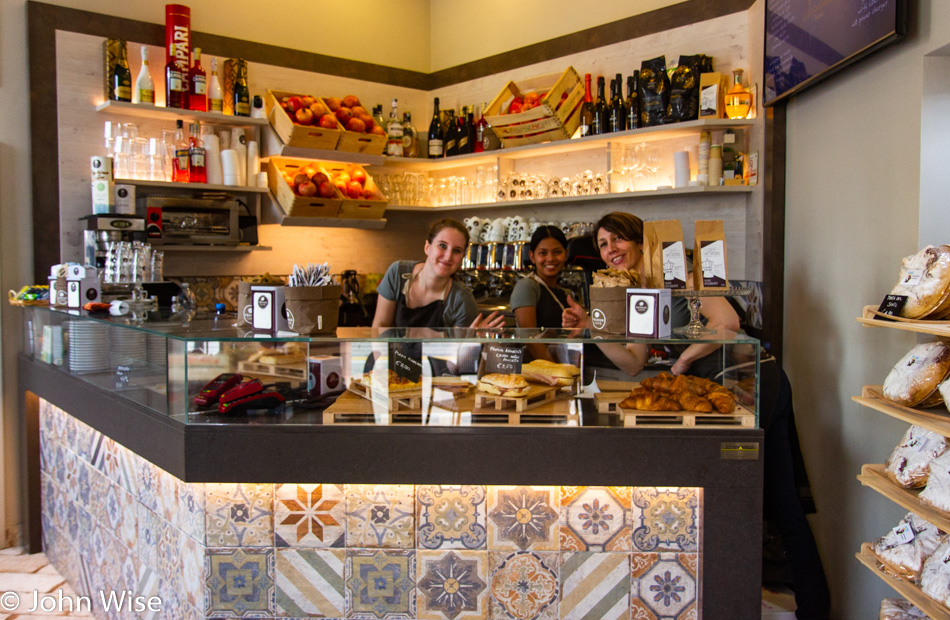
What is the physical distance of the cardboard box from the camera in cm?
214

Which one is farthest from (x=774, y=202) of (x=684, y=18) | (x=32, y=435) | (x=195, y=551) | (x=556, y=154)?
(x=32, y=435)

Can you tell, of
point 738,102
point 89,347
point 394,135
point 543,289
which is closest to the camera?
point 89,347

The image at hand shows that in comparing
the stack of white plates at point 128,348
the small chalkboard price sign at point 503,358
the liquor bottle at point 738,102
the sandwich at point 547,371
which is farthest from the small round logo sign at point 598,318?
the liquor bottle at point 738,102

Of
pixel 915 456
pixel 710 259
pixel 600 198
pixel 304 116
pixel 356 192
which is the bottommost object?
pixel 915 456

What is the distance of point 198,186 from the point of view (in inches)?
177

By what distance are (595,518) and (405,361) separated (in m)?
0.71

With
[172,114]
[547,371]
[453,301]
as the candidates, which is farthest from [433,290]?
[172,114]

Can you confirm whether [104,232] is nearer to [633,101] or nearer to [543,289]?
[543,289]

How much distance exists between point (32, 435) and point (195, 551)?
2267 mm

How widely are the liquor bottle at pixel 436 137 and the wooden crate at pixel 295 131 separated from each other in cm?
85

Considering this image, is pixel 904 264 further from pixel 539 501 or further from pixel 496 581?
pixel 496 581

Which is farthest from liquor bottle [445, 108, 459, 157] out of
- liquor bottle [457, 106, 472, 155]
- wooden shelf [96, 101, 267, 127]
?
wooden shelf [96, 101, 267, 127]

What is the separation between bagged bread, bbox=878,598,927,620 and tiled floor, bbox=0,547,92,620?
311 centimetres

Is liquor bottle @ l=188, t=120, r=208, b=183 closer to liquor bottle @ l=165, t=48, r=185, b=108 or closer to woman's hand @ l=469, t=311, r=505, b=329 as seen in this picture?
liquor bottle @ l=165, t=48, r=185, b=108
